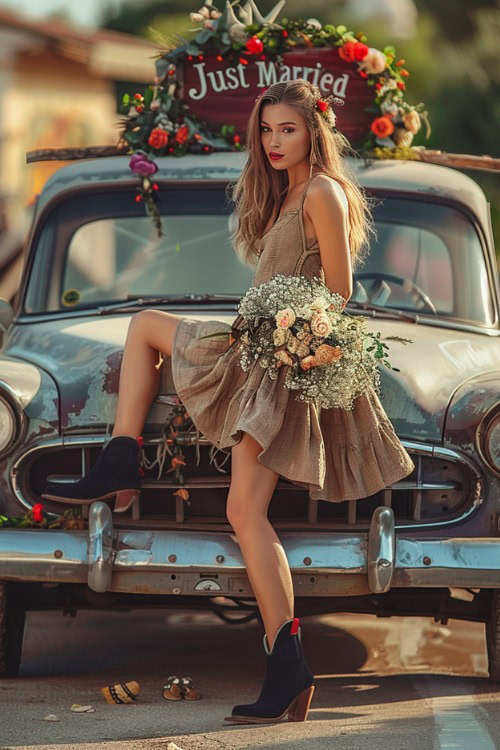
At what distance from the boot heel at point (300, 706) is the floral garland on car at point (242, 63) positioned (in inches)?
115

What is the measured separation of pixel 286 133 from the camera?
15.4 ft

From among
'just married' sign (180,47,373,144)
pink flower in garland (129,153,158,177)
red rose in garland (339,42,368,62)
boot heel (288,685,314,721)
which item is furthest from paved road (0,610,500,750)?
red rose in garland (339,42,368,62)

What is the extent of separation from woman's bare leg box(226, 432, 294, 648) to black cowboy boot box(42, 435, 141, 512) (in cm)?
37

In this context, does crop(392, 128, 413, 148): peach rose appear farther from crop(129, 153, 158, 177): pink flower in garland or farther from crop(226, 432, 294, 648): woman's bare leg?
crop(226, 432, 294, 648): woman's bare leg

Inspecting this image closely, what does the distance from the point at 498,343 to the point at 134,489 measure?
1.88 metres

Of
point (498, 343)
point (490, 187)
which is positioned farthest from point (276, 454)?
point (490, 187)

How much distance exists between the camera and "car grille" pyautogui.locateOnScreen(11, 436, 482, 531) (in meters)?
4.86

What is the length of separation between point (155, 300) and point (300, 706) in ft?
6.81

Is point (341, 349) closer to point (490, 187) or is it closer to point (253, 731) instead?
point (253, 731)

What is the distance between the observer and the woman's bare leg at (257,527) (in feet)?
14.7

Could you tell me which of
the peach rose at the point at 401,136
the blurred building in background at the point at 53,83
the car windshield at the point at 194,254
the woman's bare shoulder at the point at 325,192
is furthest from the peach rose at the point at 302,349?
the blurred building in background at the point at 53,83

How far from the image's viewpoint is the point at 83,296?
617 cm

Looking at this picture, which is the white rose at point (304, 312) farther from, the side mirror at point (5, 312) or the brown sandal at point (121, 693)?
the side mirror at point (5, 312)

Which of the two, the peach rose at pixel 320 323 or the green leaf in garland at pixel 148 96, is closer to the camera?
the peach rose at pixel 320 323
